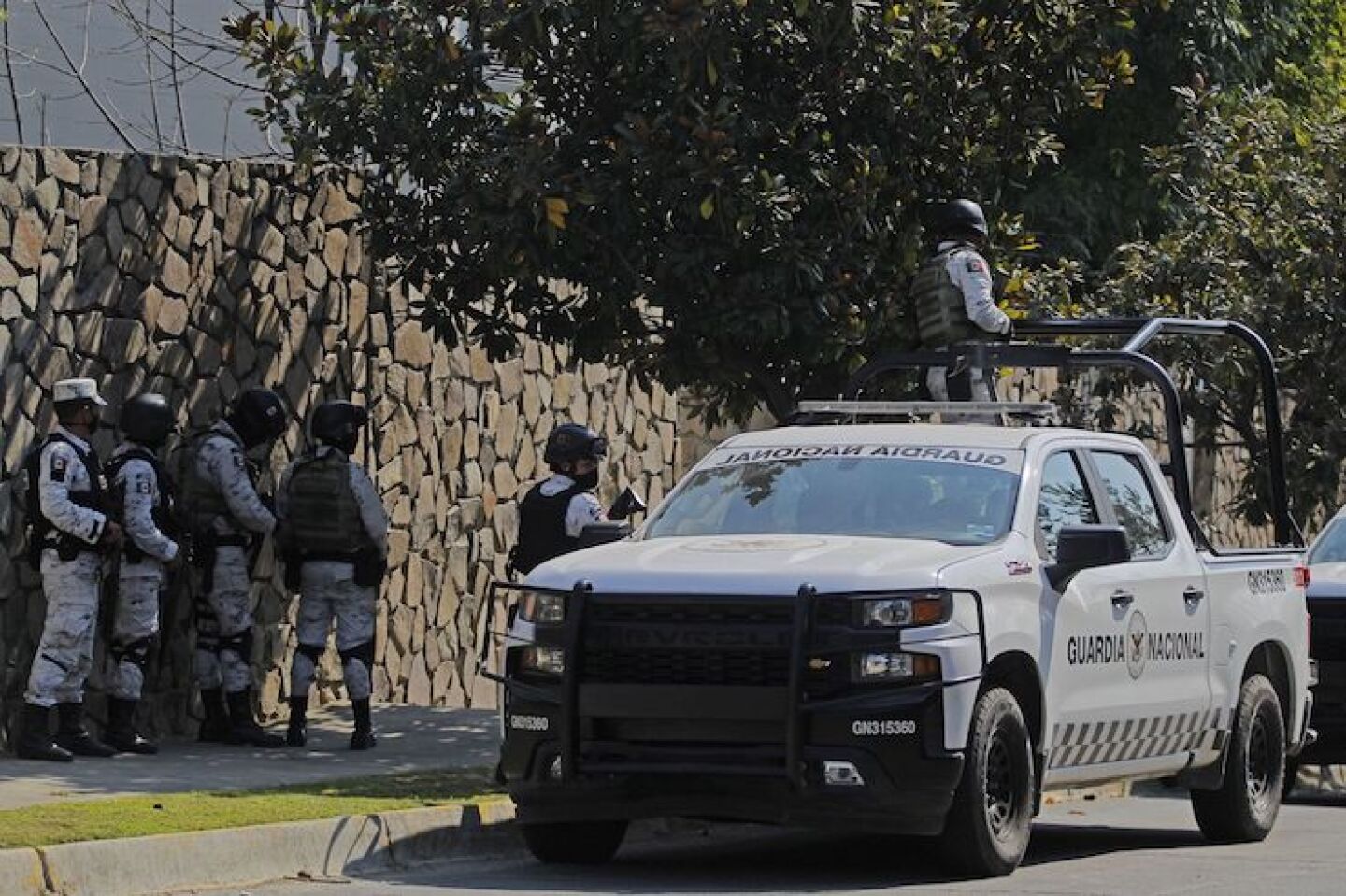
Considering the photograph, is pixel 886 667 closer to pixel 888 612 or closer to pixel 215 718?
pixel 888 612

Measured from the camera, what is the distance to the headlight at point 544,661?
34.6 ft

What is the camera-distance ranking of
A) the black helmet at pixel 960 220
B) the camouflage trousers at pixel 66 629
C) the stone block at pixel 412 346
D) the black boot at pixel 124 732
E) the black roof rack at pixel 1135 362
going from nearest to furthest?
the black roof rack at pixel 1135 362 < the camouflage trousers at pixel 66 629 < the black helmet at pixel 960 220 < the black boot at pixel 124 732 < the stone block at pixel 412 346

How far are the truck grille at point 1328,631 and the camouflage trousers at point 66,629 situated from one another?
279 inches

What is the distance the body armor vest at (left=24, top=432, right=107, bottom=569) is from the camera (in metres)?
14.0

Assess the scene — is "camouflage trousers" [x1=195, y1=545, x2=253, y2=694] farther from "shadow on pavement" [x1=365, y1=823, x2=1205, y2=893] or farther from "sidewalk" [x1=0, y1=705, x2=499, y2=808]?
"shadow on pavement" [x1=365, y1=823, x2=1205, y2=893]

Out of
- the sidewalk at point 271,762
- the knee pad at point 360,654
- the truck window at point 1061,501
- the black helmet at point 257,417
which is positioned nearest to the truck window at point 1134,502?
the truck window at point 1061,501

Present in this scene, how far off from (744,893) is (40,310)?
629 cm

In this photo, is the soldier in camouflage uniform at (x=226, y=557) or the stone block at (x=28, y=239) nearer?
the stone block at (x=28, y=239)

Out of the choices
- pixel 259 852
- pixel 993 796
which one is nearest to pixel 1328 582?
pixel 993 796

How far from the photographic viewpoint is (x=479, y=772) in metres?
13.6

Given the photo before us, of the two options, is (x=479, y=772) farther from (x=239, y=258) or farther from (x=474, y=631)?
(x=474, y=631)

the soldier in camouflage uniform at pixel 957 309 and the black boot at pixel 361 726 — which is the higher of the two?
the soldier in camouflage uniform at pixel 957 309

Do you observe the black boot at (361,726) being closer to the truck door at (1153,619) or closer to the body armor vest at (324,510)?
the body armor vest at (324,510)

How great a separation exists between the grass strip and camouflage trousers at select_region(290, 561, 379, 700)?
2.15m
